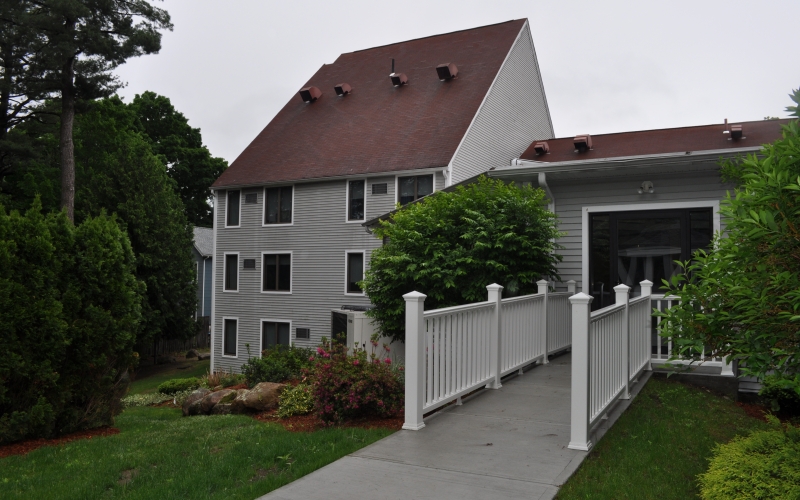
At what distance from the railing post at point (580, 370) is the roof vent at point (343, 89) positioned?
66.4 ft

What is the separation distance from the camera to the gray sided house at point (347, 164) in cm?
2023

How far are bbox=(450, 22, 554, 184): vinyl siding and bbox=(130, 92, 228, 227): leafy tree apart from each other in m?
23.7

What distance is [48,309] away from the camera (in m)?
7.48

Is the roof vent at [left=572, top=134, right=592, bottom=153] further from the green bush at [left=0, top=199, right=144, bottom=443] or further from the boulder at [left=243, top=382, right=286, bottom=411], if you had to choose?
the green bush at [left=0, top=199, right=144, bottom=443]

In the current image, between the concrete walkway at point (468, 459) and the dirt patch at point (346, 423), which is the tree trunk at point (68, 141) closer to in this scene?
the dirt patch at point (346, 423)

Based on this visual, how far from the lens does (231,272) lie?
24.5m

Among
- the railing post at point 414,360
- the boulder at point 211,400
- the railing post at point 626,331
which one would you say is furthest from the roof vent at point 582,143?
the railing post at point 414,360

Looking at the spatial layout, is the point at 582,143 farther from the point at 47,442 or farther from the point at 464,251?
the point at 47,442

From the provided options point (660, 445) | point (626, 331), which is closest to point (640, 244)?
point (626, 331)

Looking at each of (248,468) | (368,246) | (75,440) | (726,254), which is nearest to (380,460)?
(248,468)

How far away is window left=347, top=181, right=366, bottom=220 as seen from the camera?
20.9 m

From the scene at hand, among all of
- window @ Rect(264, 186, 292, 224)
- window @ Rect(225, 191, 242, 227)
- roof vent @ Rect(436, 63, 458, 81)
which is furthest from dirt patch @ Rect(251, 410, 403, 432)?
window @ Rect(225, 191, 242, 227)

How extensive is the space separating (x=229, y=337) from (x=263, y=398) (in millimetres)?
16133

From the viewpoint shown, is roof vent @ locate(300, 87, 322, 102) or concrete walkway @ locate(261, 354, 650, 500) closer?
concrete walkway @ locate(261, 354, 650, 500)
